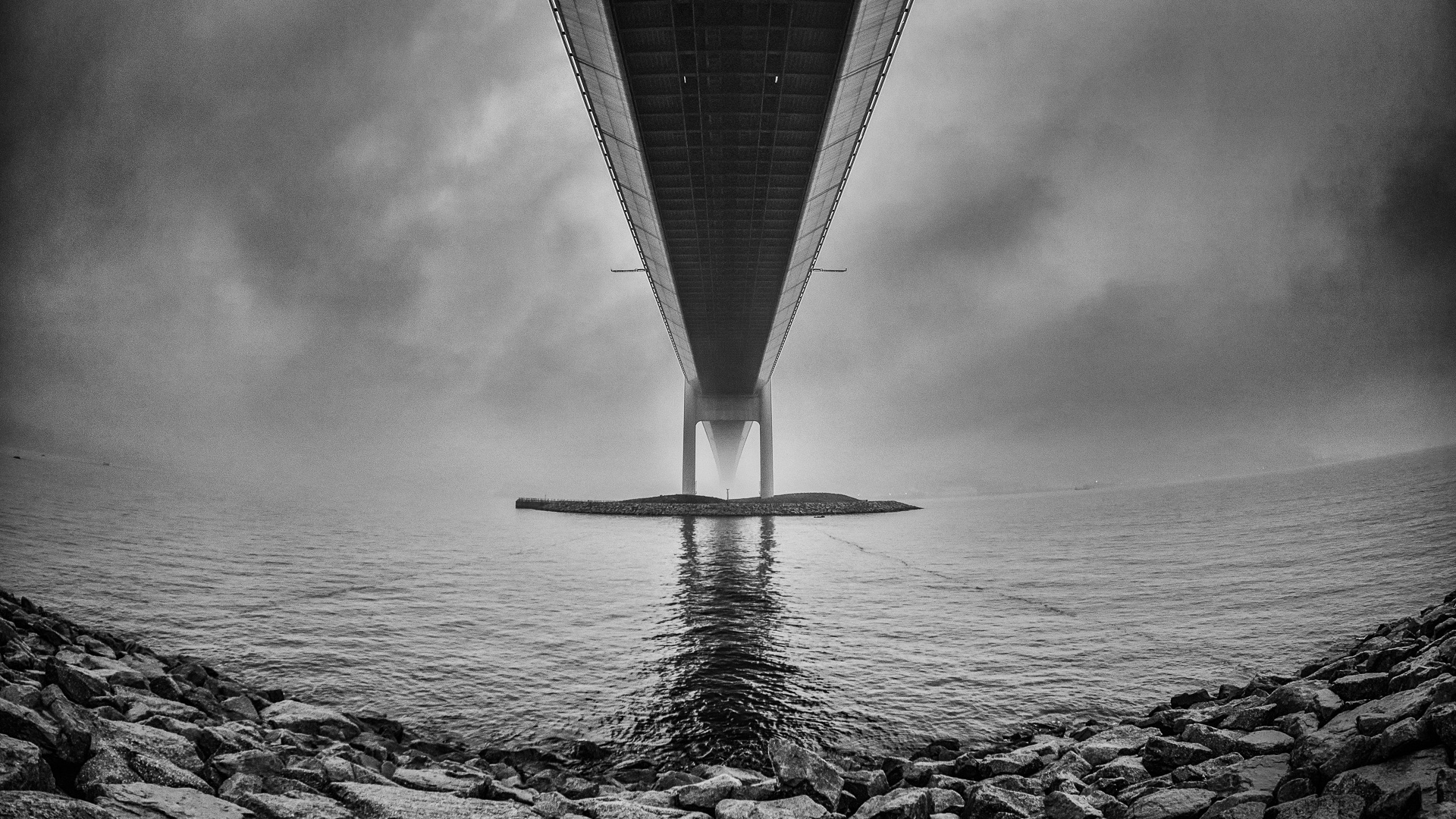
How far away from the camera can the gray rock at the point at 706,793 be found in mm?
4727

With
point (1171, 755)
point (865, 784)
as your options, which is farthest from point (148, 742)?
point (1171, 755)

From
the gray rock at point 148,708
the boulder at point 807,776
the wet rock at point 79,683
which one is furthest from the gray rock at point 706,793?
the wet rock at point 79,683

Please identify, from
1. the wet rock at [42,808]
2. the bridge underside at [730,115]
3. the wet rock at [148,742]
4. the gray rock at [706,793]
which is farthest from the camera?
the bridge underside at [730,115]

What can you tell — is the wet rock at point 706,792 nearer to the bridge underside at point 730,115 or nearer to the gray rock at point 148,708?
the gray rock at point 148,708

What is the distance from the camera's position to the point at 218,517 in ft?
130

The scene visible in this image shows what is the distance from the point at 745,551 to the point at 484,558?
9.26 m

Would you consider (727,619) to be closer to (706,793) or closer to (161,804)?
(706,793)

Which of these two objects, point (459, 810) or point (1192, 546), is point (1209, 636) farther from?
point (1192, 546)

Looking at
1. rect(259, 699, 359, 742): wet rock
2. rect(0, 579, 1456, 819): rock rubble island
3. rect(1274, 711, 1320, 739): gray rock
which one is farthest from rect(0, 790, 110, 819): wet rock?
rect(1274, 711, 1320, 739): gray rock

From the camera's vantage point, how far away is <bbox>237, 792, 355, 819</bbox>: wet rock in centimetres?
392

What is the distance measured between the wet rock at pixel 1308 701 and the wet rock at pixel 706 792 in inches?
178

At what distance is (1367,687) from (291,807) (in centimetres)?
788

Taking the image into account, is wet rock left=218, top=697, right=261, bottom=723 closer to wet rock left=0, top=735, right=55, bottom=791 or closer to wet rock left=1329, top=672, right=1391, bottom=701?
wet rock left=0, top=735, right=55, bottom=791

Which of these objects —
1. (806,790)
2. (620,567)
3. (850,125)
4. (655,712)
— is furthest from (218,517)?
(806,790)
